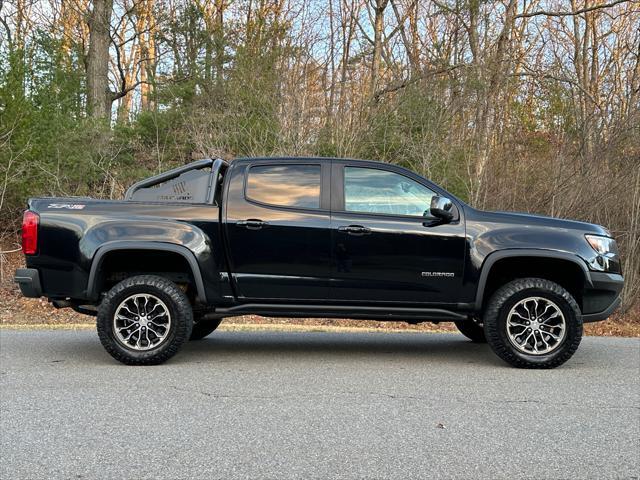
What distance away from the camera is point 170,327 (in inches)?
227

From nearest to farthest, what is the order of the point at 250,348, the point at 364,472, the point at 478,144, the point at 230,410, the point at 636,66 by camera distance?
the point at 364,472
the point at 230,410
the point at 250,348
the point at 478,144
the point at 636,66

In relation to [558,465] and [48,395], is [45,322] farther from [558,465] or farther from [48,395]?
[558,465]

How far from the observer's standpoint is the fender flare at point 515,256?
585 centimetres

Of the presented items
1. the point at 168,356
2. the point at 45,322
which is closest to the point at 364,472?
the point at 168,356

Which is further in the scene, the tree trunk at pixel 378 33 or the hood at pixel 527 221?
the tree trunk at pixel 378 33

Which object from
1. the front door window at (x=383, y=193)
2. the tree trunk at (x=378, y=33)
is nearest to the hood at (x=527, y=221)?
the front door window at (x=383, y=193)

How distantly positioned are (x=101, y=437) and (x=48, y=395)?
119 cm

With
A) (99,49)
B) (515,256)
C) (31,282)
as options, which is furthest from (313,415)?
(99,49)

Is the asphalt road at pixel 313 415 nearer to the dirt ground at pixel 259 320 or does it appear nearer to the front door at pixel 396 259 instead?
the front door at pixel 396 259

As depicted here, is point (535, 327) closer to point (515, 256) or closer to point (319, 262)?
point (515, 256)

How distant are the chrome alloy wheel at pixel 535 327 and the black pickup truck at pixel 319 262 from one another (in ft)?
0.03

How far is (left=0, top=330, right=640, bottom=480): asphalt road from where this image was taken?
3348mm

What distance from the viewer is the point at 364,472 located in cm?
323

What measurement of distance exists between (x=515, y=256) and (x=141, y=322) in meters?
3.60
